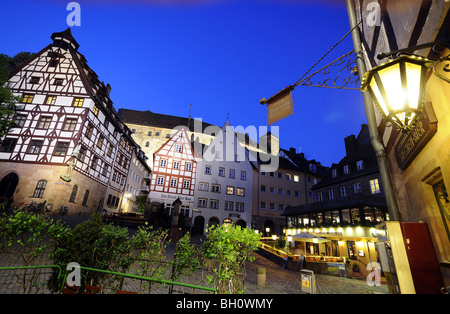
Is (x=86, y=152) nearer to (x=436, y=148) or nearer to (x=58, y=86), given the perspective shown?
(x=58, y=86)

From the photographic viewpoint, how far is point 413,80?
7.82ft

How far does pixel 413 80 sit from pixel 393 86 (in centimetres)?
18

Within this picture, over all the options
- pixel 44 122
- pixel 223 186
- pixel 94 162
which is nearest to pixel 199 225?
pixel 223 186

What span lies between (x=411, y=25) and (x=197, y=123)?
6159 cm

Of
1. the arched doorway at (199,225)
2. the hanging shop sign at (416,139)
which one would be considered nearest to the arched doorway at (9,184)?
the arched doorway at (199,225)

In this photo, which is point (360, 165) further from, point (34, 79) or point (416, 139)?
point (34, 79)

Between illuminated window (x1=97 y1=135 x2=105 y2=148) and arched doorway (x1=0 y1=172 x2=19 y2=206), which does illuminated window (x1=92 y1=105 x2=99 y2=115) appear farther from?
arched doorway (x1=0 y1=172 x2=19 y2=206)

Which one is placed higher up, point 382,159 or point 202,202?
point 202,202

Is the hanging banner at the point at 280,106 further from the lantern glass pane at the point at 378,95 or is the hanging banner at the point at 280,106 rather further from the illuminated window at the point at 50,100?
the illuminated window at the point at 50,100

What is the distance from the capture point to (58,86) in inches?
955

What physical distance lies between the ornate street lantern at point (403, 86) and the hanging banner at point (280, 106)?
119 inches

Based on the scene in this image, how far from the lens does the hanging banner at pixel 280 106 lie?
5652 millimetres

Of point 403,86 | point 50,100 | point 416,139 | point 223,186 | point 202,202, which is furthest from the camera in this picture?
point 223,186
